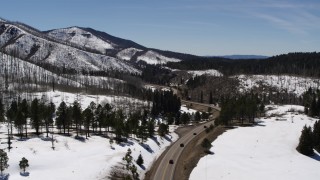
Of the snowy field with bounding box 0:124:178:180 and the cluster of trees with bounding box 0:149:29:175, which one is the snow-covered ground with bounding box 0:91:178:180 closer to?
the snowy field with bounding box 0:124:178:180

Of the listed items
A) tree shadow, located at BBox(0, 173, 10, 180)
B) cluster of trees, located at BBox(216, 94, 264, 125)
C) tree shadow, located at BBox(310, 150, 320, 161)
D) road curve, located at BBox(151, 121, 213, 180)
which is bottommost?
tree shadow, located at BBox(310, 150, 320, 161)

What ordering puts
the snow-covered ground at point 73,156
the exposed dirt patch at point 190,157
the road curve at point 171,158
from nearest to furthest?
the snow-covered ground at point 73,156 → the road curve at point 171,158 → the exposed dirt patch at point 190,157

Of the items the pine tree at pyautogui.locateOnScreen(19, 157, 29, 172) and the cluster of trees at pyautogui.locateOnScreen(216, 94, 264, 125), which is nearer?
the pine tree at pyautogui.locateOnScreen(19, 157, 29, 172)

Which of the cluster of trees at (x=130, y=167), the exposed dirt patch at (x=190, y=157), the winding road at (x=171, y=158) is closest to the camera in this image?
the cluster of trees at (x=130, y=167)

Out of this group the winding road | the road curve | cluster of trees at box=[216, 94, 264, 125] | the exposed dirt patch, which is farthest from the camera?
cluster of trees at box=[216, 94, 264, 125]

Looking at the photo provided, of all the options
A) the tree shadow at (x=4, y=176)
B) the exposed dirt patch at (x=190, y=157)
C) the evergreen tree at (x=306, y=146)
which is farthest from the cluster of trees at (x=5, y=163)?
the evergreen tree at (x=306, y=146)

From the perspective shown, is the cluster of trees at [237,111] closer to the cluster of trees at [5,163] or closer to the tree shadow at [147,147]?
the tree shadow at [147,147]

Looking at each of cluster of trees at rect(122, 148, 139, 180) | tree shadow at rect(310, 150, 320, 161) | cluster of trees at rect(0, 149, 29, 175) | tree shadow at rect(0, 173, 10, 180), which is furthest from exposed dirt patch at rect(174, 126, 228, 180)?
tree shadow at rect(0, 173, 10, 180)
